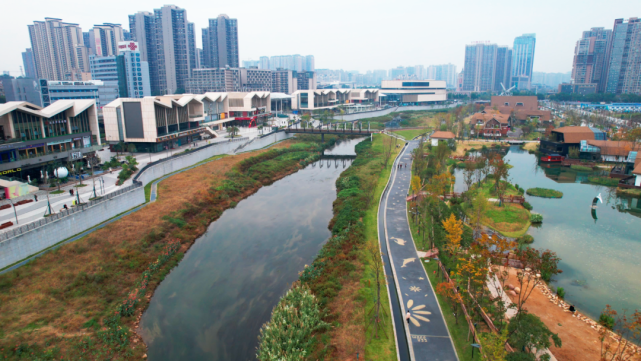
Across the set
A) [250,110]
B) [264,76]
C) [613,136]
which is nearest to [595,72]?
[613,136]

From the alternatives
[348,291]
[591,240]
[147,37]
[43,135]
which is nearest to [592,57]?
[591,240]

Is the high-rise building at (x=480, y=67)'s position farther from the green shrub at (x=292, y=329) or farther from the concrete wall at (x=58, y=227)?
the green shrub at (x=292, y=329)

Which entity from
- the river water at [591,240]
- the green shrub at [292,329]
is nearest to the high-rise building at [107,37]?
the river water at [591,240]

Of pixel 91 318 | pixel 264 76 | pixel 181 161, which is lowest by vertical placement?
pixel 91 318

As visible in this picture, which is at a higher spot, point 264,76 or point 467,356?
point 264,76

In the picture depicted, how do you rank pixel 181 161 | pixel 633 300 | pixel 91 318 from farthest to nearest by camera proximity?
pixel 181 161, pixel 633 300, pixel 91 318

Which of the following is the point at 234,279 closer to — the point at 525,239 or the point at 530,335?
the point at 530,335

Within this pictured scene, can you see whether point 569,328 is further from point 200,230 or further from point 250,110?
point 250,110
